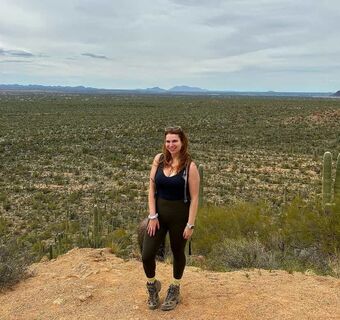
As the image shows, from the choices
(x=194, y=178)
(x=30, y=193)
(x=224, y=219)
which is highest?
(x=194, y=178)

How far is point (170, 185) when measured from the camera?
509 centimetres

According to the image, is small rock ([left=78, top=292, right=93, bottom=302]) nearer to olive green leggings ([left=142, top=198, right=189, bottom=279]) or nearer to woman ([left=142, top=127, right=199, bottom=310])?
olive green leggings ([left=142, top=198, right=189, bottom=279])

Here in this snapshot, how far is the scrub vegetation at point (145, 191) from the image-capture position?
948 centimetres

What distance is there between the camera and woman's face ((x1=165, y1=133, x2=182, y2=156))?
514 centimetres

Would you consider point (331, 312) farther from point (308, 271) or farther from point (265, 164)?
point (265, 164)

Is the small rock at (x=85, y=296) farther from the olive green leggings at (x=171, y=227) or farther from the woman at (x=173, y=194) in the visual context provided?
the woman at (x=173, y=194)

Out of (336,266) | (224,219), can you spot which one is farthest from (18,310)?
(224,219)

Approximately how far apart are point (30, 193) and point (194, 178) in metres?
13.9

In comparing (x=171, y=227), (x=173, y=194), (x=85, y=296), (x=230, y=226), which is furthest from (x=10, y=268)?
(x=230, y=226)

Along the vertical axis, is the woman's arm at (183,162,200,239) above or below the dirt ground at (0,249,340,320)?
above

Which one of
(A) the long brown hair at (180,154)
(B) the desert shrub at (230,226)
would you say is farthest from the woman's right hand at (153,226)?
(B) the desert shrub at (230,226)

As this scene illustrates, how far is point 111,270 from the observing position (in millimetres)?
6965

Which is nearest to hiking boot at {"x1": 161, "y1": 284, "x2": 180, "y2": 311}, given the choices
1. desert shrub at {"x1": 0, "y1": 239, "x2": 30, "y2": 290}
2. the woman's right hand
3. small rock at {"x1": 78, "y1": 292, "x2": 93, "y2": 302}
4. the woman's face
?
the woman's right hand

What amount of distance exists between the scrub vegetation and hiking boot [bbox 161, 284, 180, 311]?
2168 mm
